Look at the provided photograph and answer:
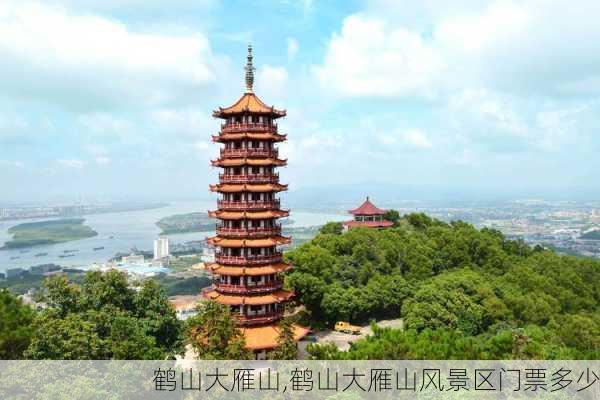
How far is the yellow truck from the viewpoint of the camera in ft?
113

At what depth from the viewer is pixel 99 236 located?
19688 centimetres

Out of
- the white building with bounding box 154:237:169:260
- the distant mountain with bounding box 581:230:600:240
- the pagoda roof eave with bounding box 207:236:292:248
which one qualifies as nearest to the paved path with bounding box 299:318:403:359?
Result: the pagoda roof eave with bounding box 207:236:292:248

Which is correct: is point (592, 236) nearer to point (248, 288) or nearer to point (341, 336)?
point (341, 336)

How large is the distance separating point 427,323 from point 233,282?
11219 mm

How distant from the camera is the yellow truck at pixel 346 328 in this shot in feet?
113

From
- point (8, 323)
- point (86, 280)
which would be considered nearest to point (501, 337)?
point (86, 280)

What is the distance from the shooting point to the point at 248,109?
28.6 m

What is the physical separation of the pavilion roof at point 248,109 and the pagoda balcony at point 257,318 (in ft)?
36.0

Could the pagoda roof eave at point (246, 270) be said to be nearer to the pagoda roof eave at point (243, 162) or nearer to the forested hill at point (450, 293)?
the pagoda roof eave at point (243, 162)

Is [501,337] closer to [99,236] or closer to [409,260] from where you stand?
[409,260]

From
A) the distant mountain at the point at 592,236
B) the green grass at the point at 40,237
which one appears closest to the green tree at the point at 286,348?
the distant mountain at the point at 592,236

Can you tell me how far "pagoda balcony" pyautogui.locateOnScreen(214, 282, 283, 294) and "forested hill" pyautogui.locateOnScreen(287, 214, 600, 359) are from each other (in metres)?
6.74

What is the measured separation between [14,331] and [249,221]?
12165mm

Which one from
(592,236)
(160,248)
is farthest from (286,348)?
(592,236)
